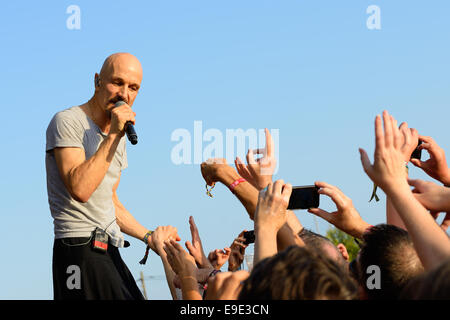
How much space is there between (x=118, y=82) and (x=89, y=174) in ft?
2.92

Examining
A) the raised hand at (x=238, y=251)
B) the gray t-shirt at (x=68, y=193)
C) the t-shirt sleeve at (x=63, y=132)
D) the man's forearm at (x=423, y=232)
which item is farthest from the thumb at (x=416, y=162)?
the t-shirt sleeve at (x=63, y=132)

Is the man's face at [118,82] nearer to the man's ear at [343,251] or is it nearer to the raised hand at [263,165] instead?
the raised hand at [263,165]

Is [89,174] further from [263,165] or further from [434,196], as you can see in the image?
[434,196]

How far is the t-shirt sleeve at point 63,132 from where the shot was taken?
418 centimetres

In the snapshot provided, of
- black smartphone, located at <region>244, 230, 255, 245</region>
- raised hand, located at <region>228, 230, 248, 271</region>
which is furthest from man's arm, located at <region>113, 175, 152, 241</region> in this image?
black smartphone, located at <region>244, 230, 255, 245</region>

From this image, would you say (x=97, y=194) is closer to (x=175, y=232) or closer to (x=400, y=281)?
(x=175, y=232)

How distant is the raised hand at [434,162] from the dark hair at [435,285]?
2.61 metres

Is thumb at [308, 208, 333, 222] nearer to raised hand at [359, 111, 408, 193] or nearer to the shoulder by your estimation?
raised hand at [359, 111, 408, 193]

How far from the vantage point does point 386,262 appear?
117 inches

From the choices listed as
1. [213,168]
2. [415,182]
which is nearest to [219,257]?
[213,168]

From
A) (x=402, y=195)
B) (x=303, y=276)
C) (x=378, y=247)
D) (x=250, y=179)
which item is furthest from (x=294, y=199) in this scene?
(x=303, y=276)

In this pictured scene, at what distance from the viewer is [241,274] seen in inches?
91.4

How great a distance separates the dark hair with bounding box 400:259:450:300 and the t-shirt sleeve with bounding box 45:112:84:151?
2915 mm

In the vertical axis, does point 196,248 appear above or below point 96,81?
below
